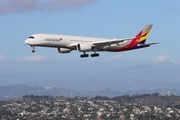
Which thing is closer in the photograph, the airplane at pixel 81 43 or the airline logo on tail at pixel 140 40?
the airplane at pixel 81 43

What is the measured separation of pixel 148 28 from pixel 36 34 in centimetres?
3761

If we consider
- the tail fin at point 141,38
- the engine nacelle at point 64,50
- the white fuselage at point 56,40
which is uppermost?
the tail fin at point 141,38

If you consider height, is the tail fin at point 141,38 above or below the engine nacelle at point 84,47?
above

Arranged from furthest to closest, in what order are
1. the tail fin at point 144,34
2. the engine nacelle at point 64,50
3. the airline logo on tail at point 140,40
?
the tail fin at point 144,34, the airline logo on tail at point 140,40, the engine nacelle at point 64,50

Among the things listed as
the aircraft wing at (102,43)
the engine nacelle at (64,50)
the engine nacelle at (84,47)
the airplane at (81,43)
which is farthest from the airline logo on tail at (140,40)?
the engine nacelle at (64,50)

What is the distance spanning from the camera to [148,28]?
130 m

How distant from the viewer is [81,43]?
110375mm

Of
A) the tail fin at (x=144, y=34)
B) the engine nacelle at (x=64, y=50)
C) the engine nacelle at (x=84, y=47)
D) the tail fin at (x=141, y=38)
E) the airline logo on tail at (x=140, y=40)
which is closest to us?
the engine nacelle at (x=84, y=47)

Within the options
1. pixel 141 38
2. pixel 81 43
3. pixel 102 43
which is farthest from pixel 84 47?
pixel 141 38

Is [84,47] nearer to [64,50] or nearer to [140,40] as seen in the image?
[64,50]

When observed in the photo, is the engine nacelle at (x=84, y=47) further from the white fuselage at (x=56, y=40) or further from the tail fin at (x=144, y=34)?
the tail fin at (x=144, y=34)

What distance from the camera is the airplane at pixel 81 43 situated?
10556 cm

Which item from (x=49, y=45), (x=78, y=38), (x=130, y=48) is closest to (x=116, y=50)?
(x=130, y=48)

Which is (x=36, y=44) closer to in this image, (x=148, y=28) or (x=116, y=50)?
(x=116, y=50)
